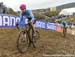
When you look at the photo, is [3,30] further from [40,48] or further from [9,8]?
[9,8]

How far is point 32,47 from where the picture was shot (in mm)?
13234

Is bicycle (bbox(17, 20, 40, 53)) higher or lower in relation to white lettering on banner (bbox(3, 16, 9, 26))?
lower

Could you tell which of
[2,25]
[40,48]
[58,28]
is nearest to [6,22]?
[2,25]

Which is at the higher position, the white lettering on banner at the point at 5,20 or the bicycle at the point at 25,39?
the white lettering on banner at the point at 5,20

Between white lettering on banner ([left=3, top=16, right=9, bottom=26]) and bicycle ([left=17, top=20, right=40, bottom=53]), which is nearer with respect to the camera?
bicycle ([left=17, top=20, right=40, bottom=53])

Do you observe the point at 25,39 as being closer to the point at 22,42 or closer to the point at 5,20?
the point at 22,42

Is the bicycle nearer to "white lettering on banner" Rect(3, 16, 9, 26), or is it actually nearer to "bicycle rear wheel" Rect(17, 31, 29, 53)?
"bicycle rear wheel" Rect(17, 31, 29, 53)

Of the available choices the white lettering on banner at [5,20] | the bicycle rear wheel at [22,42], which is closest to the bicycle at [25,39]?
the bicycle rear wheel at [22,42]

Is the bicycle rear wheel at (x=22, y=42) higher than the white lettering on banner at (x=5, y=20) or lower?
lower

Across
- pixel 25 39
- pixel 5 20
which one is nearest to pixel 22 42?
pixel 25 39

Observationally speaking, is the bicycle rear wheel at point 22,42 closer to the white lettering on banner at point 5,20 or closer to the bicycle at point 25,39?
the bicycle at point 25,39

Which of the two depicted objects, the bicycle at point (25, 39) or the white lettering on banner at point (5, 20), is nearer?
the bicycle at point (25, 39)

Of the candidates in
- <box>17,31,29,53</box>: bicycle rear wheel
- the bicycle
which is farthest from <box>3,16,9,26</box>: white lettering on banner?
<box>17,31,29,53</box>: bicycle rear wheel

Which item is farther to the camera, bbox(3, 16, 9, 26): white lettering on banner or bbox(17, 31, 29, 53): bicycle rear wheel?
bbox(3, 16, 9, 26): white lettering on banner
